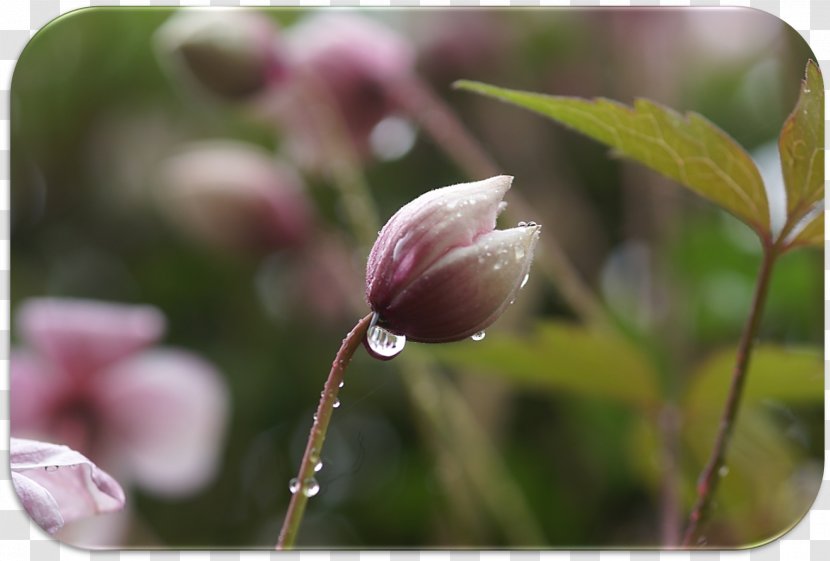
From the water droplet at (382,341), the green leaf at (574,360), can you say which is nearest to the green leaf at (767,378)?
the green leaf at (574,360)

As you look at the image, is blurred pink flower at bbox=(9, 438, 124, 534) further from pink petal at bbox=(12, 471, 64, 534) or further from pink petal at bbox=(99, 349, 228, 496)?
pink petal at bbox=(99, 349, 228, 496)

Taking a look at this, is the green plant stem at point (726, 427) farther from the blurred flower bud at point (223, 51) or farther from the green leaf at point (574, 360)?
the blurred flower bud at point (223, 51)

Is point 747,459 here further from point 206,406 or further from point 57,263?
point 57,263

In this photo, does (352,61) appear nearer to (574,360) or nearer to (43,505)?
(574,360)

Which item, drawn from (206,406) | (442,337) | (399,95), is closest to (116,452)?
(206,406)

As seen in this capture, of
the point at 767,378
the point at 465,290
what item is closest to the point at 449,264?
the point at 465,290
